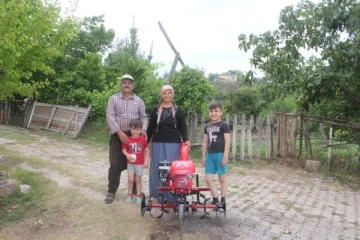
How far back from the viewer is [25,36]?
15.2ft

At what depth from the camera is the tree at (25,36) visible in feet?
14.6

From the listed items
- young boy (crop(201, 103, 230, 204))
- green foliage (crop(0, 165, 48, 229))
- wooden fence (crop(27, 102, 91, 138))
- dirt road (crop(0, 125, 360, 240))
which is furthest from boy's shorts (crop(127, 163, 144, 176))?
wooden fence (crop(27, 102, 91, 138))

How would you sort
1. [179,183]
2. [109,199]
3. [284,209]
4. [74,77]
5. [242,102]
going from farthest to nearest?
[242,102]
[74,77]
[284,209]
[109,199]
[179,183]

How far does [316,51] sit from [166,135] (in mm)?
4666

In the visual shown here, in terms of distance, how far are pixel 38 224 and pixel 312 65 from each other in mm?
6673

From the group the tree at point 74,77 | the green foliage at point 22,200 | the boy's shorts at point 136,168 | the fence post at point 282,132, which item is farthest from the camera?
the tree at point 74,77

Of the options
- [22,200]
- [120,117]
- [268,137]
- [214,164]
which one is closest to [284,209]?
[214,164]

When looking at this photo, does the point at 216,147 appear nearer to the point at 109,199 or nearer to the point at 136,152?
the point at 136,152

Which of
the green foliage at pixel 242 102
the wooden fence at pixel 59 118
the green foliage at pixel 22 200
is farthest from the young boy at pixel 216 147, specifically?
the green foliage at pixel 242 102

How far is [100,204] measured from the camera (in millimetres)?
4746

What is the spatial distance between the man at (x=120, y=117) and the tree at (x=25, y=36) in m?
1.54

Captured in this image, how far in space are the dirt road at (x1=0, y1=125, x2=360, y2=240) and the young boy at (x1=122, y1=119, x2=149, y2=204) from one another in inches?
17.5

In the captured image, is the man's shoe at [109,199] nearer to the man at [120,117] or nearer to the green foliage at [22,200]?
the man at [120,117]

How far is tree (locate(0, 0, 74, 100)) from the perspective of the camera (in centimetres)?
445
